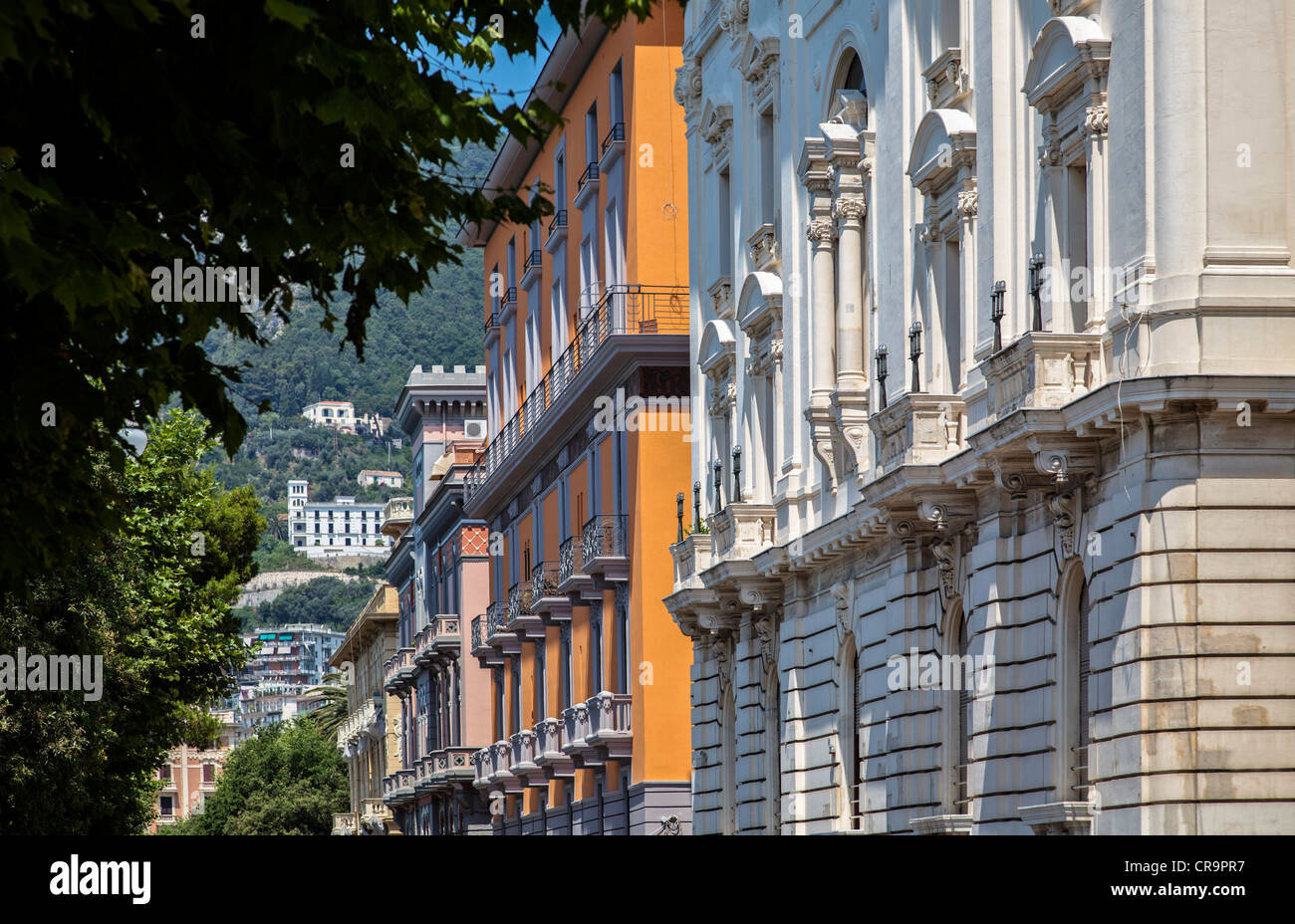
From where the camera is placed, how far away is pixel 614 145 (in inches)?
1873

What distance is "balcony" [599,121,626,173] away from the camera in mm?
47344

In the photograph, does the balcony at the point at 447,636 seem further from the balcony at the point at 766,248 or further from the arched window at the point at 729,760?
the balcony at the point at 766,248

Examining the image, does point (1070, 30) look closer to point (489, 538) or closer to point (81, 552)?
point (81, 552)

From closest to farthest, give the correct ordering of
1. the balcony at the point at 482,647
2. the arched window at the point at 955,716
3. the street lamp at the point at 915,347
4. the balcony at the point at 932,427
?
the balcony at the point at 932,427
the arched window at the point at 955,716
the street lamp at the point at 915,347
the balcony at the point at 482,647

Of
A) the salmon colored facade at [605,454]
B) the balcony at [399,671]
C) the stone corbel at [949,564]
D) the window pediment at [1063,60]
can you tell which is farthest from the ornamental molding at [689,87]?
the balcony at [399,671]

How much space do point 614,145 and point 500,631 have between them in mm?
17340

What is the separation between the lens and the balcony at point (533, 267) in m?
58.3

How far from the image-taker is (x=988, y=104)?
83.4 ft

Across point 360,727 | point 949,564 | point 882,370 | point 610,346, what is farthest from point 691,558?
point 360,727

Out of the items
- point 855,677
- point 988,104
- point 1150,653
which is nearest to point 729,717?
point 855,677

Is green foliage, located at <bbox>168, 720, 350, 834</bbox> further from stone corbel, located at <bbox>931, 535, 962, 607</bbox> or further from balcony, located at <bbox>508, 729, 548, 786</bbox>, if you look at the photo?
stone corbel, located at <bbox>931, 535, 962, 607</bbox>

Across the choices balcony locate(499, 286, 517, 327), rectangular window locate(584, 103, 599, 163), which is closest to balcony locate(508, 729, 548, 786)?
balcony locate(499, 286, 517, 327)

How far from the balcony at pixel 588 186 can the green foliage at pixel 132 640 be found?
36.5ft
